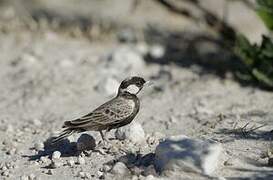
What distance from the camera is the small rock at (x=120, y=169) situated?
5.78 m

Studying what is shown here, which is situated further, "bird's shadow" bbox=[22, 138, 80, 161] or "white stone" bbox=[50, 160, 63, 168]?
"bird's shadow" bbox=[22, 138, 80, 161]

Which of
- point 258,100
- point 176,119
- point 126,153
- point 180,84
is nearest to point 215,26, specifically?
point 180,84

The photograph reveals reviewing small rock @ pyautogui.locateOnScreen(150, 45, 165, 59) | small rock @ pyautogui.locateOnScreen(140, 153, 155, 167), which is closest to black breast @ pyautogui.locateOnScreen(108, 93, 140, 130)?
small rock @ pyautogui.locateOnScreen(140, 153, 155, 167)

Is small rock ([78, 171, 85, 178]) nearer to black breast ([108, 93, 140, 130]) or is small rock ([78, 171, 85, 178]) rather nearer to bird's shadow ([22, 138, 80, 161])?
bird's shadow ([22, 138, 80, 161])

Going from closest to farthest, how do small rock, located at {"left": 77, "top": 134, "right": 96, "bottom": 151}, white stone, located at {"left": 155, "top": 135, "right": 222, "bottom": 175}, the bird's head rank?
white stone, located at {"left": 155, "top": 135, "right": 222, "bottom": 175} → small rock, located at {"left": 77, "top": 134, "right": 96, "bottom": 151} → the bird's head

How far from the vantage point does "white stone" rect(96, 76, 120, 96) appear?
9164 mm

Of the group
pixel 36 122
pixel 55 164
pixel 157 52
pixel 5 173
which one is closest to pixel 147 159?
pixel 55 164

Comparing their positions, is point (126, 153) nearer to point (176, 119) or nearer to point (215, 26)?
point (176, 119)

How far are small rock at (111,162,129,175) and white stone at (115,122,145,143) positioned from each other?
73 cm

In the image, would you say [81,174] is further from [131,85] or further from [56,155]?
[131,85]

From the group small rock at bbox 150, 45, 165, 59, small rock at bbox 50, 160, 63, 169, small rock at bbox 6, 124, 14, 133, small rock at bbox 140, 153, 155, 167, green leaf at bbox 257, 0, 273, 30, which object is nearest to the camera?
small rock at bbox 140, 153, 155, 167

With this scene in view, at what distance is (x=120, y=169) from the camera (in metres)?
5.79

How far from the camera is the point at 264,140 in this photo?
21.0 feet

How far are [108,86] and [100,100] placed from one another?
0.32 meters
